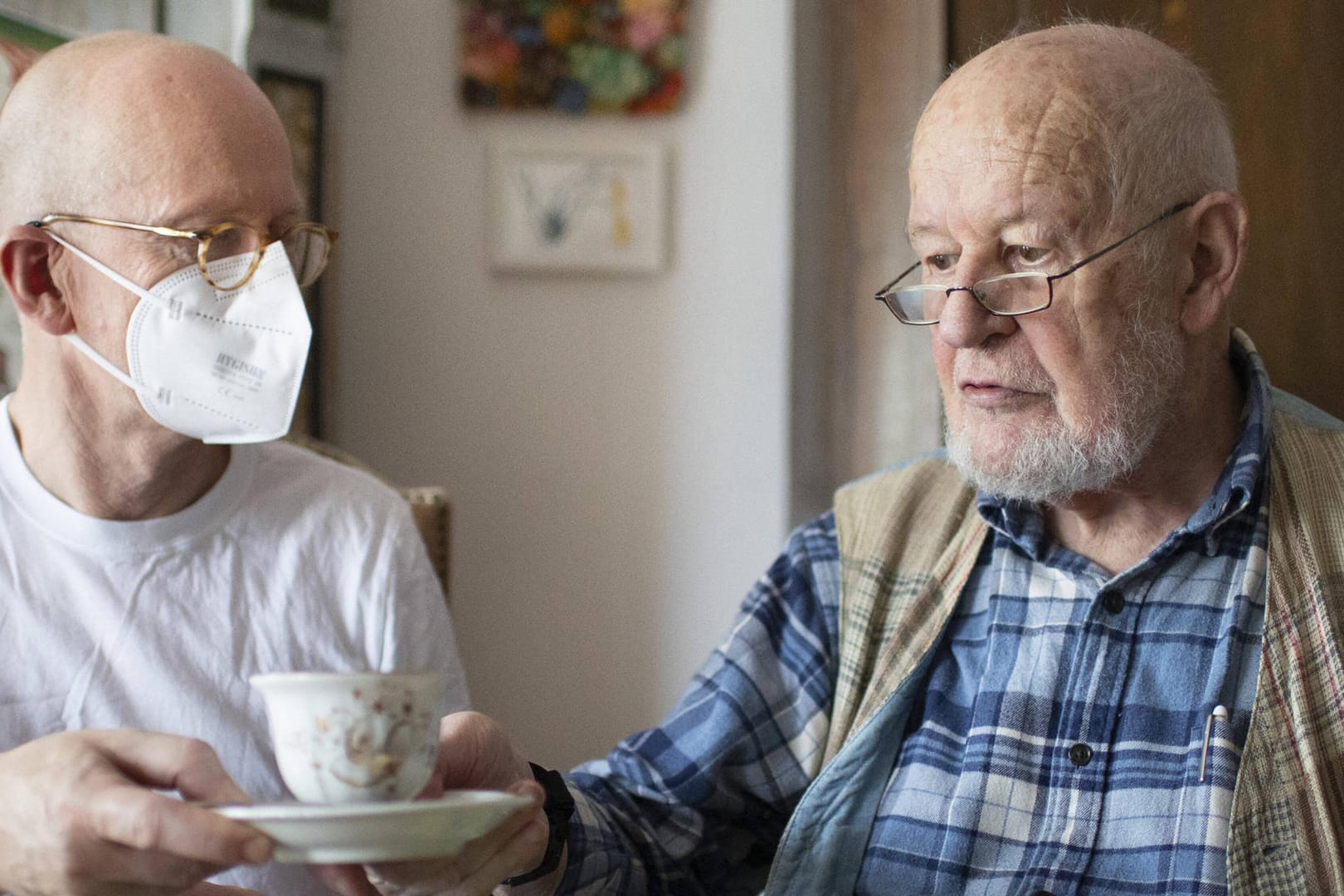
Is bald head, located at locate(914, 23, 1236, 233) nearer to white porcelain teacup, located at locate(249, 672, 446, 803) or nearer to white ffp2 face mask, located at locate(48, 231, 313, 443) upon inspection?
white ffp2 face mask, located at locate(48, 231, 313, 443)

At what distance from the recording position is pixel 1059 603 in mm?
1444

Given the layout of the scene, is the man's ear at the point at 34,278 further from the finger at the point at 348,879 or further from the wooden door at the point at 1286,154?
the wooden door at the point at 1286,154

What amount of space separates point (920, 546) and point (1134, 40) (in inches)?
24.7

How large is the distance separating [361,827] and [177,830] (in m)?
0.12

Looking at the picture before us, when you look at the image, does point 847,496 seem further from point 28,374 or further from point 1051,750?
point 28,374

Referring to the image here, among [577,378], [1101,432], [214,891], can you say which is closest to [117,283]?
[214,891]

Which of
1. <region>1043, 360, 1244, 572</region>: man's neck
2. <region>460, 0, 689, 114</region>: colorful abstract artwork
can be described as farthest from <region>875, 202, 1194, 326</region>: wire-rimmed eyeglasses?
Result: <region>460, 0, 689, 114</region>: colorful abstract artwork

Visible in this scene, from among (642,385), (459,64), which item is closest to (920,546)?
(642,385)

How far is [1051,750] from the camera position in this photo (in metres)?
1.37

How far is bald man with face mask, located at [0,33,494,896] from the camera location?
1.40 meters

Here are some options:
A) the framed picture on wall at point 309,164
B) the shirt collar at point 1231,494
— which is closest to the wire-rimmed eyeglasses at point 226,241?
the shirt collar at point 1231,494

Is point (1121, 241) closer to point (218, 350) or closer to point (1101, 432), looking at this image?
point (1101, 432)

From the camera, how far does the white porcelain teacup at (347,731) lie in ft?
2.93

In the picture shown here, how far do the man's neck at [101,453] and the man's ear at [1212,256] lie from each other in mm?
1142
